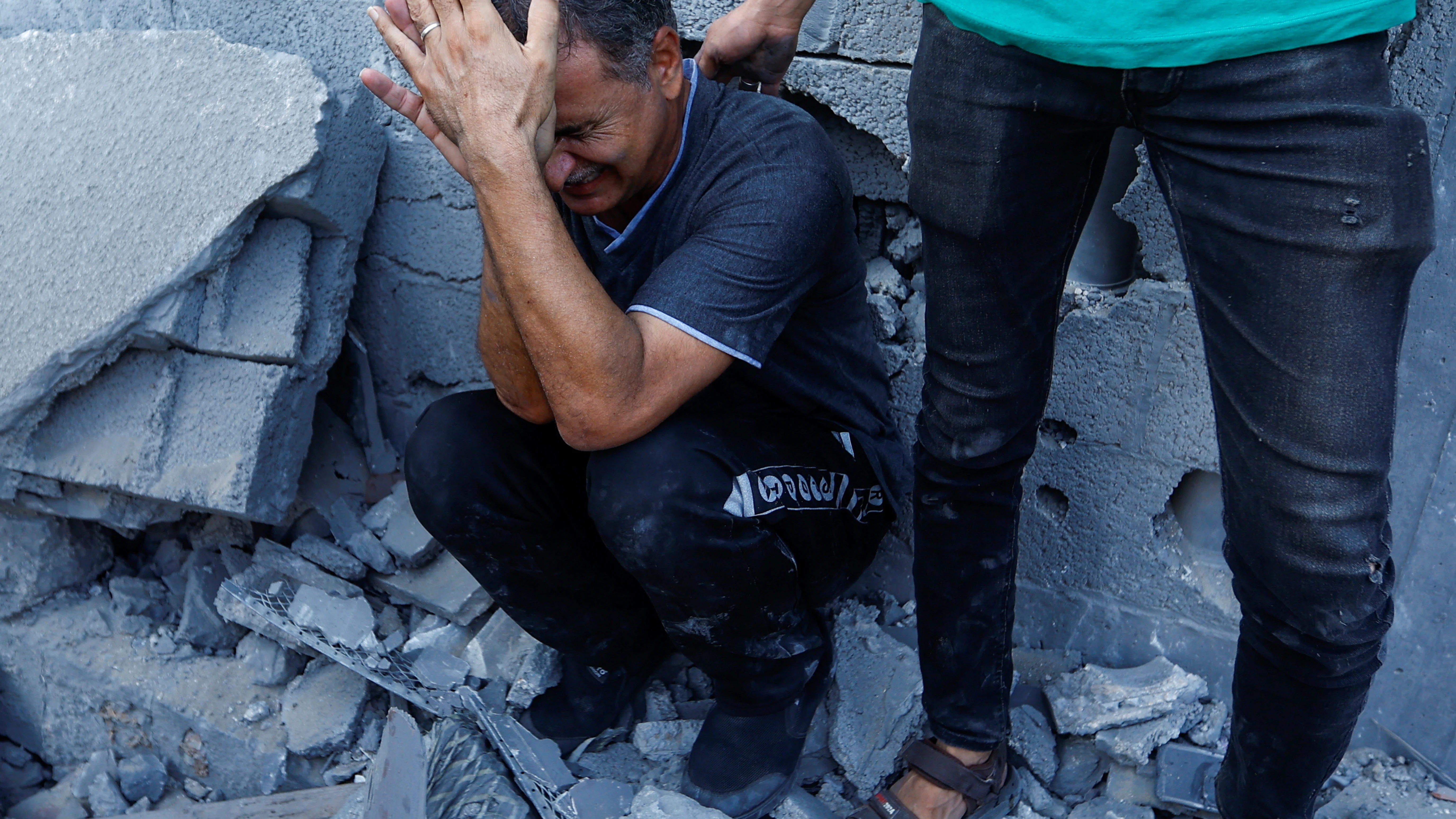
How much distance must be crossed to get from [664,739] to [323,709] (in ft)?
2.79

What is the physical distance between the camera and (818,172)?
1.74 metres

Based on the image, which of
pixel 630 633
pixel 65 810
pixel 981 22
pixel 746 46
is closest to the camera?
pixel 981 22

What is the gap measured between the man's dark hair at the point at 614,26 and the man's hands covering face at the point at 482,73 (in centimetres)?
8

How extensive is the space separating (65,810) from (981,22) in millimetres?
2573

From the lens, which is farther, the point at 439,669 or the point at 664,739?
the point at 439,669

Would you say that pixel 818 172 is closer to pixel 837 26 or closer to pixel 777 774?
pixel 837 26

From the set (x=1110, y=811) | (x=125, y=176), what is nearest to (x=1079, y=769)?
(x=1110, y=811)

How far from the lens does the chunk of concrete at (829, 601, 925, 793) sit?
2.10m

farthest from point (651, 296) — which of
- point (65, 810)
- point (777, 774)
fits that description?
point (65, 810)

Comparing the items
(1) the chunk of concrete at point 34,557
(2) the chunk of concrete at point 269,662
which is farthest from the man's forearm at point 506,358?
(1) the chunk of concrete at point 34,557

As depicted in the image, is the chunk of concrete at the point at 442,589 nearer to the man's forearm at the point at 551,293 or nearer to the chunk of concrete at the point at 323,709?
the chunk of concrete at the point at 323,709

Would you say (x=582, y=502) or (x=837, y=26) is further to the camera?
(x=837, y=26)

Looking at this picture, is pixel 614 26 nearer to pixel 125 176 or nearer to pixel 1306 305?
pixel 1306 305

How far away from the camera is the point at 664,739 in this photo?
2.18 metres
